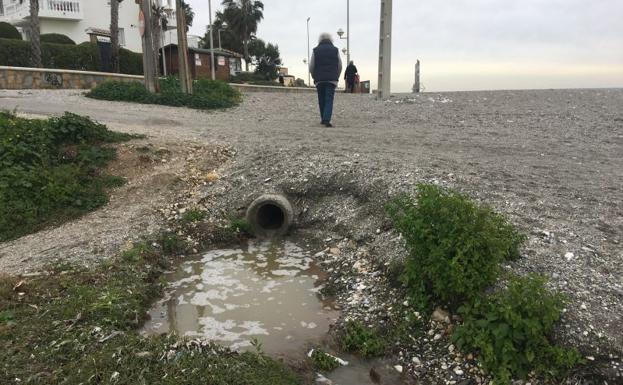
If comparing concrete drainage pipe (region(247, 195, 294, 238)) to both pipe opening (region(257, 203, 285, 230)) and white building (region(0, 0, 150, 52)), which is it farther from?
white building (region(0, 0, 150, 52))

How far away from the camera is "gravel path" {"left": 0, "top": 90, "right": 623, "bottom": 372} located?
411cm

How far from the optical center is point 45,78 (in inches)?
695

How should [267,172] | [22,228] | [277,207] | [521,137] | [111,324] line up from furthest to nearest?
[521,137]
[267,172]
[277,207]
[22,228]
[111,324]

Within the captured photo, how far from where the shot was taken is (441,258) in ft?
12.1

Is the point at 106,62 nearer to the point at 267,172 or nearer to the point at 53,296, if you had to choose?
the point at 267,172

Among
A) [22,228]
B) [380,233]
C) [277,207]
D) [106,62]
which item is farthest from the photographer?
[106,62]

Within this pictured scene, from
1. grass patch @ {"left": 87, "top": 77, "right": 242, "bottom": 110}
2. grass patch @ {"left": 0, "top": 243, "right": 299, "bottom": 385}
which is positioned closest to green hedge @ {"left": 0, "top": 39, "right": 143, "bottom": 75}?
grass patch @ {"left": 87, "top": 77, "right": 242, "bottom": 110}

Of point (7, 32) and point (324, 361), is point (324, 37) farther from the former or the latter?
point (7, 32)

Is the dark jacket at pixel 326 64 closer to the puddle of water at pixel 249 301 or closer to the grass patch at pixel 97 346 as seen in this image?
the puddle of water at pixel 249 301

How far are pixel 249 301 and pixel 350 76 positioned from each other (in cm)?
2067

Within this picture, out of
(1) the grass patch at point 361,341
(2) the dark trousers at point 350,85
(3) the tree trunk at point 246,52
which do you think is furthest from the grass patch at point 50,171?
(3) the tree trunk at point 246,52

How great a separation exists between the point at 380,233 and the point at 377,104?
384 inches

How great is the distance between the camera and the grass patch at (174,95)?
1386 cm

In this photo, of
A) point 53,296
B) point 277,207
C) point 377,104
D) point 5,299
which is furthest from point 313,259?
point 377,104
